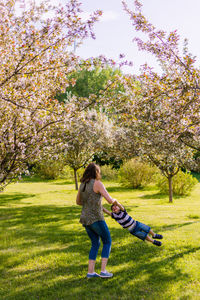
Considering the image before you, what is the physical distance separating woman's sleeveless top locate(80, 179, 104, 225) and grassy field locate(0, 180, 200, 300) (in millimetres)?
1174

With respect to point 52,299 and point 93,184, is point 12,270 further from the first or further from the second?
point 93,184

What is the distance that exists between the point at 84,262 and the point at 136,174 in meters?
17.2

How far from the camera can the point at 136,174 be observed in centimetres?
2331

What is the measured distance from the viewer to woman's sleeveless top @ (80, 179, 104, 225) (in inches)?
198

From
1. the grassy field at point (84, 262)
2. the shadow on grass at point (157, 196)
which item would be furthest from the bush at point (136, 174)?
the grassy field at point (84, 262)

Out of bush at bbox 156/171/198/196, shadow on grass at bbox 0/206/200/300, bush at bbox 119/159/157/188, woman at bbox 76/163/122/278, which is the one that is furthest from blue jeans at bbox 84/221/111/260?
bush at bbox 119/159/157/188

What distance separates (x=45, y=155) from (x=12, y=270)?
15.6 ft

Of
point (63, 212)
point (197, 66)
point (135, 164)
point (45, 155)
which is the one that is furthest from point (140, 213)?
point (135, 164)

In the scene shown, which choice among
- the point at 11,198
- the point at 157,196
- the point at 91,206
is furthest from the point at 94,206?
the point at 157,196

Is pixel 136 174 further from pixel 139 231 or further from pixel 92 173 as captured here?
pixel 92 173

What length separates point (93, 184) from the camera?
5094mm

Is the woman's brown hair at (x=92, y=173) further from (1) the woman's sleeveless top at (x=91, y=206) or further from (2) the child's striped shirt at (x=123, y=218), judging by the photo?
(2) the child's striped shirt at (x=123, y=218)

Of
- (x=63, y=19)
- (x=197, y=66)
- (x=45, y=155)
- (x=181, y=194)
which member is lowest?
(x=181, y=194)

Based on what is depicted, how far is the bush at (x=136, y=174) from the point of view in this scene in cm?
2298
